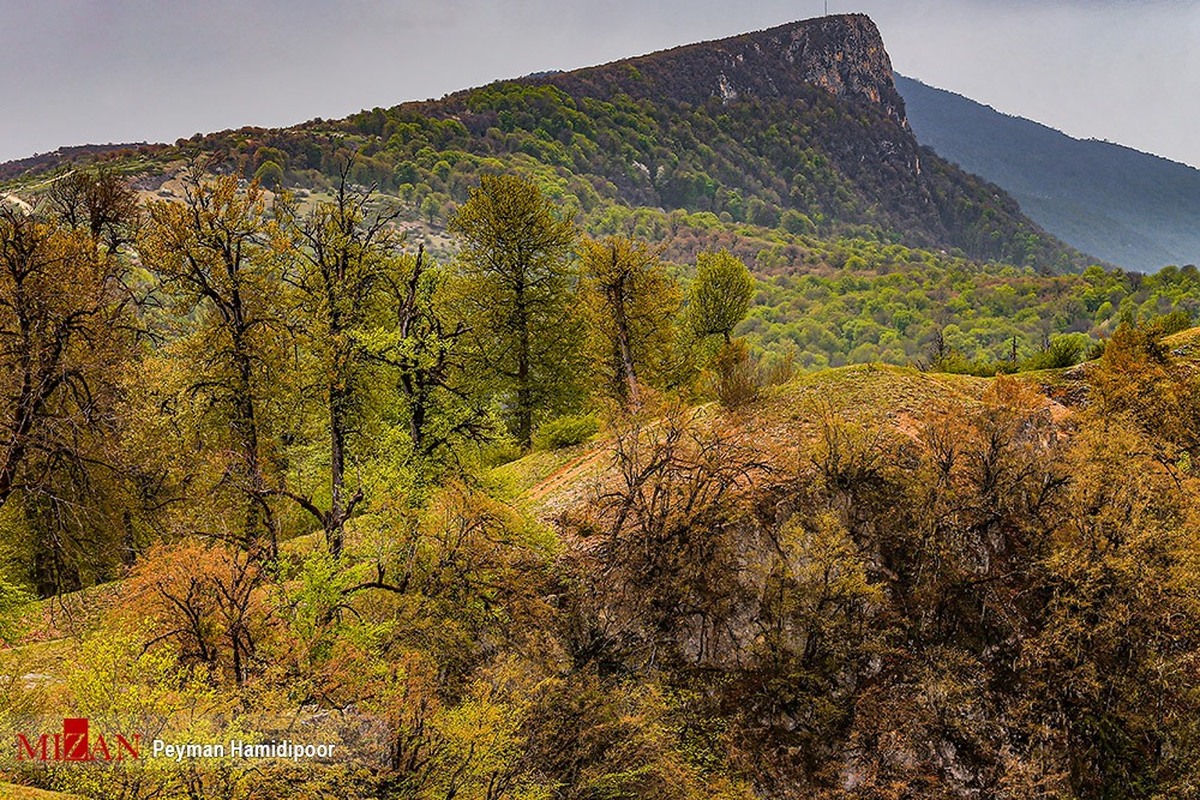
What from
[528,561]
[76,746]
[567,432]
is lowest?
[528,561]

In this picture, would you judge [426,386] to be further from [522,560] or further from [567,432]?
[567,432]

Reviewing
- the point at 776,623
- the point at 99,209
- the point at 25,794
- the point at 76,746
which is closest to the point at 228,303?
the point at 99,209

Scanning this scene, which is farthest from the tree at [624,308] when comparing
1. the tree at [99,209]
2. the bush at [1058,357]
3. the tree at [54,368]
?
the tree at [54,368]

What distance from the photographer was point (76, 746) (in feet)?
34.3

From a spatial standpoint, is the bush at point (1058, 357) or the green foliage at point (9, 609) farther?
the bush at point (1058, 357)

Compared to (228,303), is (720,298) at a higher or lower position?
higher

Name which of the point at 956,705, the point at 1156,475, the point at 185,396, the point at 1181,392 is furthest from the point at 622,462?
the point at 1181,392

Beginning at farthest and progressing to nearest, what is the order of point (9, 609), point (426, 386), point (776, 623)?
point (426, 386), point (776, 623), point (9, 609)

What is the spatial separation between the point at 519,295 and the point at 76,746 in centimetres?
2614

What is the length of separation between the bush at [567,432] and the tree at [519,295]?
181 inches

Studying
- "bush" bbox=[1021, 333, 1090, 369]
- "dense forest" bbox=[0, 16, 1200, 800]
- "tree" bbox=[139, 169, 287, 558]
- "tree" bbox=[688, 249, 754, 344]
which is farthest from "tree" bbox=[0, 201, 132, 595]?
"bush" bbox=[1021, 333, 1090, 369]

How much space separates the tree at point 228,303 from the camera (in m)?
20.3

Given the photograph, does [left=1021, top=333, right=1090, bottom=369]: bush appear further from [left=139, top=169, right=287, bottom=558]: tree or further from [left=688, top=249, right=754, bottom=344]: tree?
[left=139, top=169, right=287, bottom=558]: tree

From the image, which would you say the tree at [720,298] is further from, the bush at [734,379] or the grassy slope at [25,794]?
the grassy slope at [25,794]
